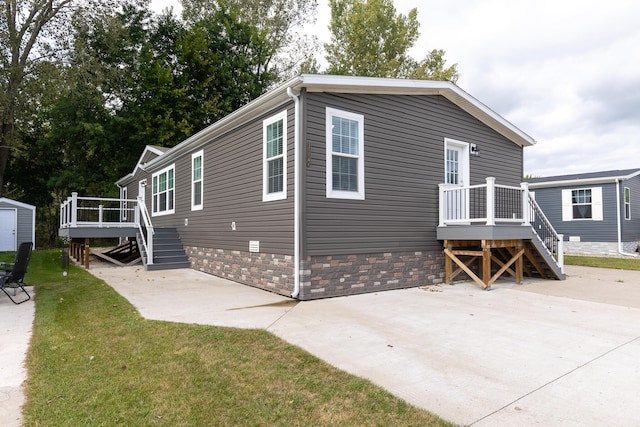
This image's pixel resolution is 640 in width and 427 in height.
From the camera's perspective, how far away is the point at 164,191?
14070 mm

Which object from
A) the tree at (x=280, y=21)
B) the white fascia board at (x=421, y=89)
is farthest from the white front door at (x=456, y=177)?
the tree at (x=280, y=21)

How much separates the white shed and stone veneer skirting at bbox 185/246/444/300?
15597mm

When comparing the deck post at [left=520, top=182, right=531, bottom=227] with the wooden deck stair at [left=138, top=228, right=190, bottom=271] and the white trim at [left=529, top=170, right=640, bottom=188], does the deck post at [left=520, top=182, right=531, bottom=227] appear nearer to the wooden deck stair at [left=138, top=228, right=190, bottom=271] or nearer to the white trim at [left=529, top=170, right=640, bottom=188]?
the wooden deck stair at [left=138, top=228, right=190, bottom=271]

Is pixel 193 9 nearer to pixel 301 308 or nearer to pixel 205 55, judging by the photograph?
pixel 205 55

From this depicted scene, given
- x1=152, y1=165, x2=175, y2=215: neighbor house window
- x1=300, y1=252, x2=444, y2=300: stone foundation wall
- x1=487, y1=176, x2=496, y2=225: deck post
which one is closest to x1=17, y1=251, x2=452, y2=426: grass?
x1=300, y1=252, x2=444, y2=300: stone foundation wall

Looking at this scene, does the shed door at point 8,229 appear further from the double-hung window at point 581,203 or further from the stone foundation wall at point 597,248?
the double-hung window at point 581,203

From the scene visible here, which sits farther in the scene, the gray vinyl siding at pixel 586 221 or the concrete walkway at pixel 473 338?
the gray vinyl siding at pixel 586 221

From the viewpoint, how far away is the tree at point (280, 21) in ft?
82.6

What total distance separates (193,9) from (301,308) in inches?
1017

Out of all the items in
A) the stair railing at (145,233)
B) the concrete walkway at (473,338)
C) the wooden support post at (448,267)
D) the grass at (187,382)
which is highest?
the stair railing at (145,233)

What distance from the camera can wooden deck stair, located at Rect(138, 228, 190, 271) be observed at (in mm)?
11164

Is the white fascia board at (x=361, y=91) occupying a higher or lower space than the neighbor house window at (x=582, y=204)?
higher

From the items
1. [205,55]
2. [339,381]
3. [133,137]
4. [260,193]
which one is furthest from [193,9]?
[339,381]

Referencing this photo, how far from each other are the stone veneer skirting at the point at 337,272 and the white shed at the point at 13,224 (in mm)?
15597
